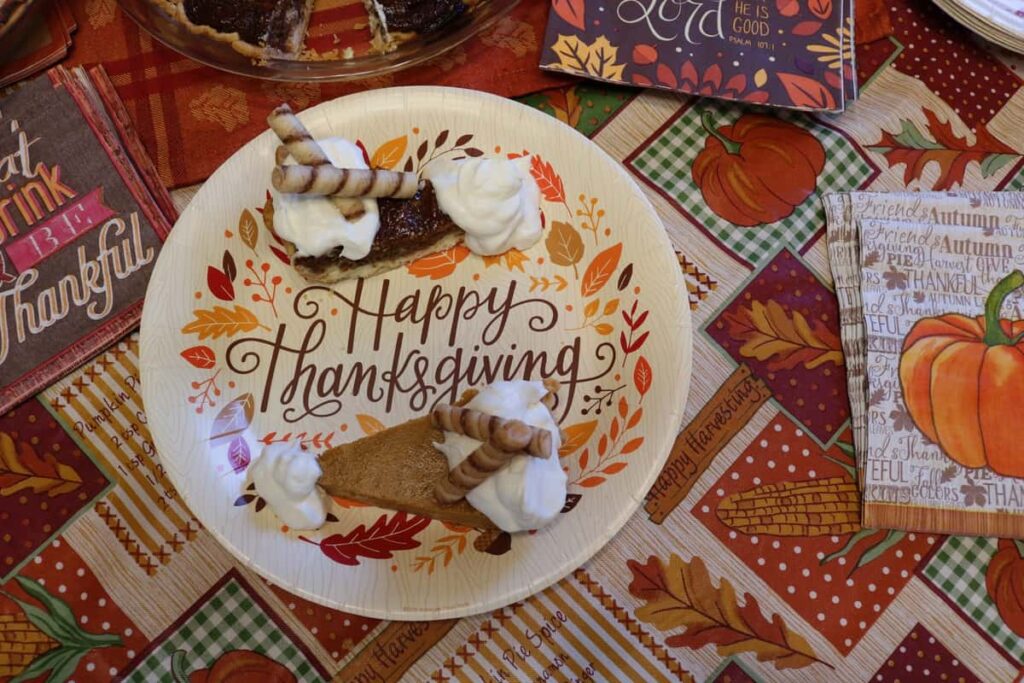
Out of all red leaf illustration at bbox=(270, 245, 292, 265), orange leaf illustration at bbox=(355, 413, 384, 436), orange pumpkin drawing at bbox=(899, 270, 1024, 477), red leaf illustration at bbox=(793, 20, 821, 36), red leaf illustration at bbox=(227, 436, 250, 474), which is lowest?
red leaf illustration at bbox=(227, 436, 250, 474)

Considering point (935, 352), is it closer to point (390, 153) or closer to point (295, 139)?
point (390, 153)

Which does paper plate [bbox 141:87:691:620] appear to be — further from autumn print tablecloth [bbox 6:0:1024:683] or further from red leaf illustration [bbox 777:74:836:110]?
red leaf illustration [bbox 777:74:836:110]

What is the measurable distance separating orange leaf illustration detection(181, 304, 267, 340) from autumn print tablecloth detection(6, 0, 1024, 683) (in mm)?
183

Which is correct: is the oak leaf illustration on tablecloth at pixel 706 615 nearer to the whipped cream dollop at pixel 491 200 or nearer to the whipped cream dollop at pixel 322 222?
the whipped cream dollop at pixel 491 200

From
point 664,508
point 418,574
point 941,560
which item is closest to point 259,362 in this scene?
point 418,574

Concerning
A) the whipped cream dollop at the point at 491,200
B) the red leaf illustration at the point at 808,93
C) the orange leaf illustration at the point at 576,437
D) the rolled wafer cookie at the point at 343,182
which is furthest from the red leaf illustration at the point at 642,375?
the red leaf illustration at the point at 808,93

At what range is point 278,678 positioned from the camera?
135cm

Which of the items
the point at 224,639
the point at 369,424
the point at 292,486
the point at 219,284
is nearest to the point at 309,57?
the point at 219,284

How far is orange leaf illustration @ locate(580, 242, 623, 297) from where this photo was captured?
1415 millimetres

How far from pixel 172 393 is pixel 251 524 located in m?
0.27

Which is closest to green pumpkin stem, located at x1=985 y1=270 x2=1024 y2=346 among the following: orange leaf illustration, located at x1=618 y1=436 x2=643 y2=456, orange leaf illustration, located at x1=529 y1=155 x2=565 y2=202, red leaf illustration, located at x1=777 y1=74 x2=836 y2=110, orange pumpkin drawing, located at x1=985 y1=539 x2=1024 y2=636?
orange pumpkin drawing, located at x1=985 y1=539 x2=1024 y2=636

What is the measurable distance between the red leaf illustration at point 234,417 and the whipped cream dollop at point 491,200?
1.66ft

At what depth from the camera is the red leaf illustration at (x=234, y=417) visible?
1.36m

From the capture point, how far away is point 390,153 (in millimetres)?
1481
